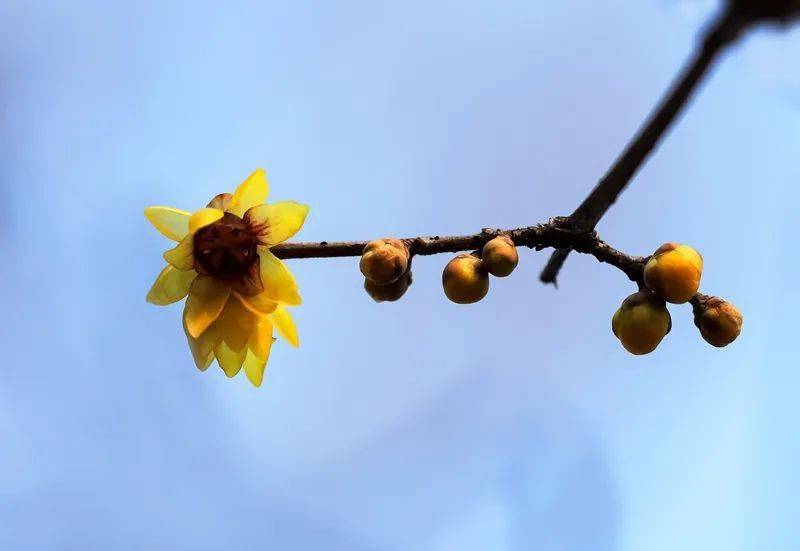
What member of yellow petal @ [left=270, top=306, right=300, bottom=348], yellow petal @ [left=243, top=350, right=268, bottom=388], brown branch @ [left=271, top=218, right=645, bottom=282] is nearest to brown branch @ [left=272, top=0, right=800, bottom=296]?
brown branch @ [left=271, top=218, right=645, bottom=282]

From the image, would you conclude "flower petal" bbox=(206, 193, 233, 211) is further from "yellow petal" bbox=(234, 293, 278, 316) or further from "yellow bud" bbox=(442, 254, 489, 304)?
"yellow bud" bbox=(442, 254, 489, 304)

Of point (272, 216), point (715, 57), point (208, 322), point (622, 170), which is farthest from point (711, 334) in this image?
point (208, 322)

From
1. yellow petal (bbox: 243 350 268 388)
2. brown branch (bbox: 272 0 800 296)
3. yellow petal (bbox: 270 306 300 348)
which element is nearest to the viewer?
brown branch (bbox: 272 0 800 296)

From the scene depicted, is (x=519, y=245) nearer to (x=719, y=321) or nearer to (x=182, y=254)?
(x=719, y=321)

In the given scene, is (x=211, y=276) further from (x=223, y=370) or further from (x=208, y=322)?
(x=223, y=370)

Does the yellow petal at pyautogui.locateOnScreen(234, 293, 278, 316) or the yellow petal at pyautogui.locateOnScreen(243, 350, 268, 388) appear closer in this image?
the yellow petal at pyautogui.locateOnScreen(234, 293, 278, 316)

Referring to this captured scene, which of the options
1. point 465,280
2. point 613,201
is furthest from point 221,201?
point 613,201
